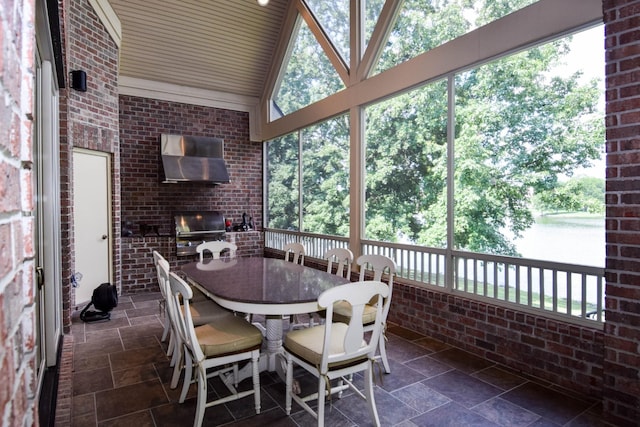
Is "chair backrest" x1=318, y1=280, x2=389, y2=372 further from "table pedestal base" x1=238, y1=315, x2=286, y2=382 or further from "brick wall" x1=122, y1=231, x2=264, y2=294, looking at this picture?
"brick wall" x1=122, y1=231, x2=264, y2=294

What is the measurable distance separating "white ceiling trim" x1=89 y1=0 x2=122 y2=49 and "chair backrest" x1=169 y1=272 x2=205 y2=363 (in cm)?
414

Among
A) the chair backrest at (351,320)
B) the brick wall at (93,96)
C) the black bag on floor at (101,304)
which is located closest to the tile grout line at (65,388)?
the brick wall at (93,96)

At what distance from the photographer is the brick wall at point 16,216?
0.41m

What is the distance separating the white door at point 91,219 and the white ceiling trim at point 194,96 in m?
1.61

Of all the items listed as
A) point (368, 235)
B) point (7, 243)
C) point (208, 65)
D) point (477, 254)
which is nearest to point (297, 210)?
point (368, 235)

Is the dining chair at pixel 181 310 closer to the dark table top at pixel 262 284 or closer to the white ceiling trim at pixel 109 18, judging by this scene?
the dark table top at pixel 262 284

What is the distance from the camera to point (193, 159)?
21.3 ft

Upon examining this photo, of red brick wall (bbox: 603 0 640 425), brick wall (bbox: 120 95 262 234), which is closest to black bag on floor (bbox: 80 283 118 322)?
brick wall (bbox: 120 95 262 234)

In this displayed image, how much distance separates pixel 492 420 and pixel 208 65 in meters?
6.32

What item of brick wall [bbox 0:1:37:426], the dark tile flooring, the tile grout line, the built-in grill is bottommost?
the dark tile flooring

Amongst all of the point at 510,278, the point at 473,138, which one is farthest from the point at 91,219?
the point at 510,278

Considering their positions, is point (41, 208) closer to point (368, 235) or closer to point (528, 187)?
point (368, 235)

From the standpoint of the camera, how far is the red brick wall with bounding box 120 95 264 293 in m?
5.98

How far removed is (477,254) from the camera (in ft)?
11.6
